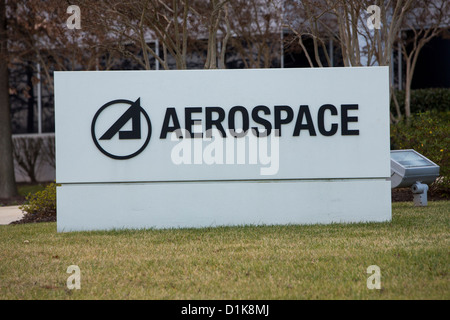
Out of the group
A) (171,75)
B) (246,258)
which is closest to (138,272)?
(246,258)

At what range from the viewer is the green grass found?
4793 mm

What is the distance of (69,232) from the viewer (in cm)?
792

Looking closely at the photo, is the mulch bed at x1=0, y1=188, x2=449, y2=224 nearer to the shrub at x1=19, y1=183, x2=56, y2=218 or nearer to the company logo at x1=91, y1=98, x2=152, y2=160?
the shrub at x1=19, y1=183, x2=56, y2=218

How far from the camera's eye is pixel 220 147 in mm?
7887

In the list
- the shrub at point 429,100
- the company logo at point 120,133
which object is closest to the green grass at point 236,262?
the company logo at point 120,133

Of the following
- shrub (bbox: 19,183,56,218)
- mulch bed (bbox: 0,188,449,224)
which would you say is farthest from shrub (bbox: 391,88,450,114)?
shrub (bbox: 19,183,56,218)

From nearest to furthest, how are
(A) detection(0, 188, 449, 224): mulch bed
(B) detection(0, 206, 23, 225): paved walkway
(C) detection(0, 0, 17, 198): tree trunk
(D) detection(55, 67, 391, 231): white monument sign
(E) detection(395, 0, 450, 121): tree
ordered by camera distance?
(D) detection(55, 67, 391, 231): white monument sign → (A) detection(0, 188, 449, 224): mulch bed → (B) detection(0, 206, 23, 225): paved walkway → (E) detection(395, 0, 450, 121): tree → (C) detection(0, 0, 17, 198): tree trunk

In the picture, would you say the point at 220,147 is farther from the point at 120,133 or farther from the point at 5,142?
the point at 5,142

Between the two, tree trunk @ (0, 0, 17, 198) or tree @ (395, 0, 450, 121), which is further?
tree trunk @ (0, 0, 17, 198)

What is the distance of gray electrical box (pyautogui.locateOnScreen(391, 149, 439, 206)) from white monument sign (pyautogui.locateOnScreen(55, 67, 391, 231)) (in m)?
1.61

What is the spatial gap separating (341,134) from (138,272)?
365 centimetres

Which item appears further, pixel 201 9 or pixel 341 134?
pixel 201 9

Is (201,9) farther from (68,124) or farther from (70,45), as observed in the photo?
(68,124)

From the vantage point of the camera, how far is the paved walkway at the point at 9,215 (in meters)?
10.4
